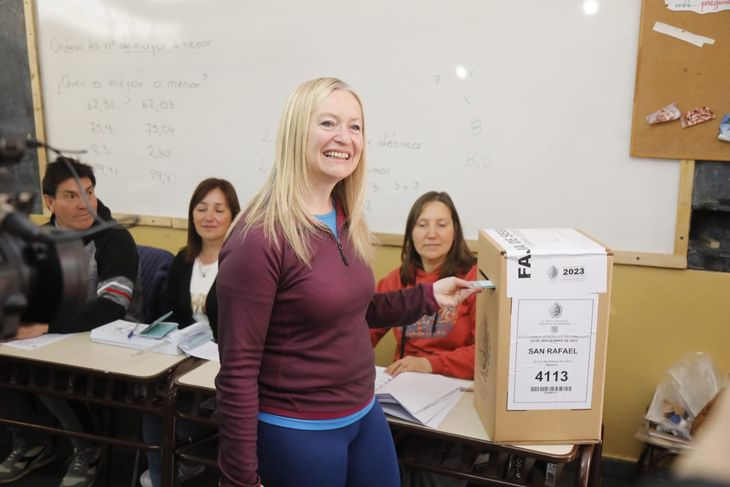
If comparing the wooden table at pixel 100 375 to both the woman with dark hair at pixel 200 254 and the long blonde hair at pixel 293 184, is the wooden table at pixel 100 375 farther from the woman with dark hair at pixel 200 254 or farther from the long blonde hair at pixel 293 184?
the long blonde hair at pixel 293 184

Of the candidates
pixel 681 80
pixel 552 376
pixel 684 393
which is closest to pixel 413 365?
pixel 552 376

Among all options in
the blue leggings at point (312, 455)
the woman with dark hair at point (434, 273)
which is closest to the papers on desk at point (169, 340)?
the woman with dark hair at point (434, 273)

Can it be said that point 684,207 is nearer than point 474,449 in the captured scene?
No

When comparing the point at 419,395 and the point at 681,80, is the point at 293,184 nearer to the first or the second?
the point at 419,395

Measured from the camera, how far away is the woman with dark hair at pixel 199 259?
253cm

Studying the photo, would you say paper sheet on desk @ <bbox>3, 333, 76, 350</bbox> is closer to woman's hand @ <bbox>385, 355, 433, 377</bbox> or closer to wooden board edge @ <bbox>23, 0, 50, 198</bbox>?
woman's hand @ <bbox>385, 355, 433, 377</bbox>

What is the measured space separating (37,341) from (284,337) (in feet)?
4.65

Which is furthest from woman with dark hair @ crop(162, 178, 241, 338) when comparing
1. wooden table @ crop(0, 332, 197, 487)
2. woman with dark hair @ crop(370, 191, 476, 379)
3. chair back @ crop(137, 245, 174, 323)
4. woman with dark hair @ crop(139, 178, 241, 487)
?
woman with dark hair @ crop(370, 191, 476, 379)

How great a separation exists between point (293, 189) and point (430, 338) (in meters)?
1.15

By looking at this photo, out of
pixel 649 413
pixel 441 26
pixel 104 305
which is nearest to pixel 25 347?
pixel 104 305

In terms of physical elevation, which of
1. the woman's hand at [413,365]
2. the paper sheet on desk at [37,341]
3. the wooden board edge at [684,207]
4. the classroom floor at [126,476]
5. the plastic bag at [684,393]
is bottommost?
the classroom floor at [126,476]

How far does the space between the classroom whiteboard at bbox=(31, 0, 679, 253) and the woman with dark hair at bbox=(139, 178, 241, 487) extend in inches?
19.0

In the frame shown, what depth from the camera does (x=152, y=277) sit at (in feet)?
9.19

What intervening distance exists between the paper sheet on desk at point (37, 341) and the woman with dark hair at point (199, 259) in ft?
1.45
